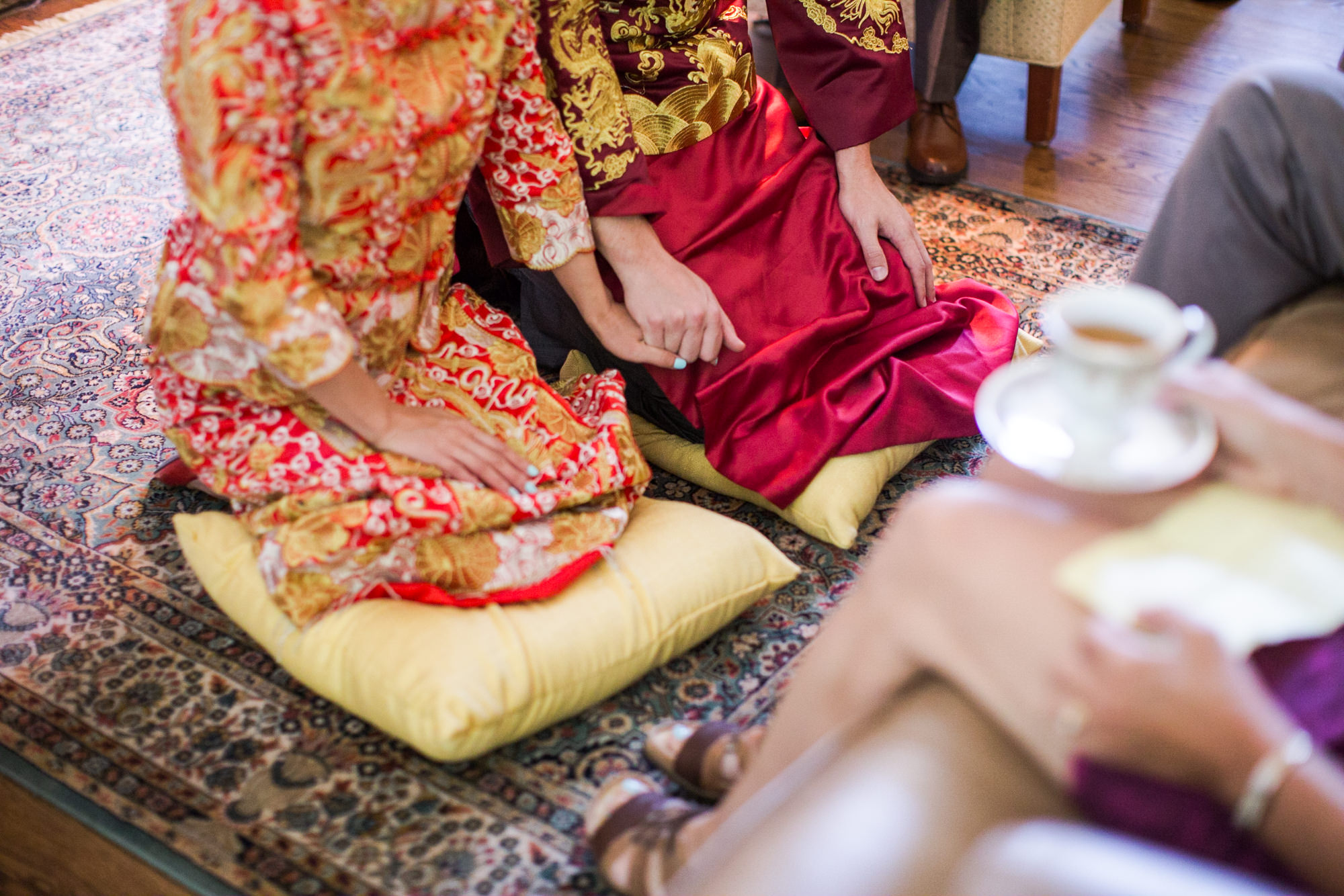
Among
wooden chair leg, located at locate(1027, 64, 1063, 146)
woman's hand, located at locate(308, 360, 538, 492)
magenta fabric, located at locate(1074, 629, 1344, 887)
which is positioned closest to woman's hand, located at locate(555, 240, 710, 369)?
woman's hand, located at locate(308, 360, 538, 492)

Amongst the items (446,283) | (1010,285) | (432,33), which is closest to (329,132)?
(432,33)

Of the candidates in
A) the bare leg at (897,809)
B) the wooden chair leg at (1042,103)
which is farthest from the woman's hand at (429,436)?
the wooden chair leg at (1042,103)

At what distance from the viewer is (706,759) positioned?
44.9 inches

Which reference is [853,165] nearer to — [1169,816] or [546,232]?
[546,232]

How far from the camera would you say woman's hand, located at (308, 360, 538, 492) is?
1.23m

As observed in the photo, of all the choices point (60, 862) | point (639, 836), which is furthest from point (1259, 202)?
point (60, 862)

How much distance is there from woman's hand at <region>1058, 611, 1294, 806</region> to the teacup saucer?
0.43ft

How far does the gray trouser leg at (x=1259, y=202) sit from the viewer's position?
43.3 inches

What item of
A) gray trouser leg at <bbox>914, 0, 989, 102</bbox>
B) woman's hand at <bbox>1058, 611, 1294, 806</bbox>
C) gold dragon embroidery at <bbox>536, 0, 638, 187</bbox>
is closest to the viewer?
woman's hand at <bbox>1058, 611, 1294, 806</bbox>

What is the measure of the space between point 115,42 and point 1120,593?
10.2 feet

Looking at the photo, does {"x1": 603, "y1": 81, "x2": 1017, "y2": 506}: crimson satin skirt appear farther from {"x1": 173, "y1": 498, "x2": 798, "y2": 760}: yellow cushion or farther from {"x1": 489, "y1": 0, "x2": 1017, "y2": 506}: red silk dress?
{"x1": 173, "y1": 498, "x2": 798, "y2": 760}: yellow cushion

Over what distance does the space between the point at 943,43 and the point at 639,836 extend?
1885mm

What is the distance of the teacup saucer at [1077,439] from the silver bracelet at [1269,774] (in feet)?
0.66

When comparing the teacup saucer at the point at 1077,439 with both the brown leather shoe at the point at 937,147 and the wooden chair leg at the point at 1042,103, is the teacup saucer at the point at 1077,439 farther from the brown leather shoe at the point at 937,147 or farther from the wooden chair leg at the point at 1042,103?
the wooden chair leg at the point at 1042,103
